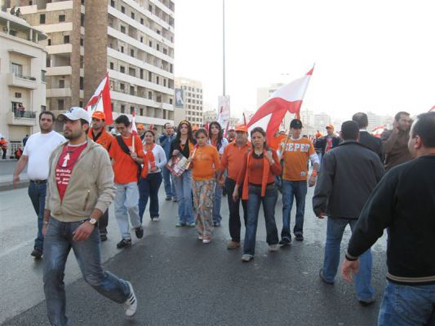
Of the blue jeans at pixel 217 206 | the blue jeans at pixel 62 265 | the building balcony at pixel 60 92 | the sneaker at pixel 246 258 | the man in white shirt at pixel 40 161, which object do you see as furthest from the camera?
the building balcony at pixel 60 92

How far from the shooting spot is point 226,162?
634cm

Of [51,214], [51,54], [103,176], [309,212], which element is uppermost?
Answer: [51,54]

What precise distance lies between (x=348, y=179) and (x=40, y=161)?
12.9 ft

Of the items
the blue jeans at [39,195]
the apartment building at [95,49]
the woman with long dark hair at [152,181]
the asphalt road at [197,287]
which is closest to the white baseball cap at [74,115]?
the asphalt road at [197,287]

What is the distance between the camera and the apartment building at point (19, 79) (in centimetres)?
3634

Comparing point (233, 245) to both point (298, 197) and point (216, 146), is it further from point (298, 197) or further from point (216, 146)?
point (216, 146)

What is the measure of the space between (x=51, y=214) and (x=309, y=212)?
6767mm

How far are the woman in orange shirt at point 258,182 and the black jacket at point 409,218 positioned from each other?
320 cm

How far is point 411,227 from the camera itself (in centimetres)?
214

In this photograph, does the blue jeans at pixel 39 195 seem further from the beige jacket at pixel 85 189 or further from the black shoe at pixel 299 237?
the black shoe at pixel 299 237

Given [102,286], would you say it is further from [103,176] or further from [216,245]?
[216,245]

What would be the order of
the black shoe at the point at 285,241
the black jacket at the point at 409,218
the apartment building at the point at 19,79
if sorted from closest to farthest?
the black jacket at the point at 409,218 < the black shoe at the point at 285,241 < the apartment building at the point at 19,79

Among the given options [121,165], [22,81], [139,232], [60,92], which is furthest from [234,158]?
[60,92]

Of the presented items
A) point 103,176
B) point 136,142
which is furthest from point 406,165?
point 136,142
